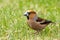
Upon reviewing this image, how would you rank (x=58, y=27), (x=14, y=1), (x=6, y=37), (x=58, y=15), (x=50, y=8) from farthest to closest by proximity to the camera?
(x=14, y=1)
(x=50, y=8)
(x=58, y=15)
(x=58, y=27)
(x=6, y=37)

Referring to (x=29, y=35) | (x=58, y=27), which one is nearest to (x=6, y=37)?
(x=29, y=35)

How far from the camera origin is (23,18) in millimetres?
8625

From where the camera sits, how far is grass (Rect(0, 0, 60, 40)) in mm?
7371

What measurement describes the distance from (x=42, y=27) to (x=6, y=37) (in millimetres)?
841

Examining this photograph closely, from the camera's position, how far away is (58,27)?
788 centimetres

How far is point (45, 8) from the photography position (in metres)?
9.64

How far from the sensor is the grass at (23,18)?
7.37m

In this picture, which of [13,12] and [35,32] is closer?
[35,32]

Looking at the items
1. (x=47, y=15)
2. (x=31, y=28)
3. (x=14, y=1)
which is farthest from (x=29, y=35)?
(x=14, y=1)

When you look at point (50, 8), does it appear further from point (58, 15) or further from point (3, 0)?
point (3, 0)

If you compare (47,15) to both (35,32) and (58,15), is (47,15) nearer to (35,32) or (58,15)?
(58,15)

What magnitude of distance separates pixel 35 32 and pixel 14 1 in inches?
121

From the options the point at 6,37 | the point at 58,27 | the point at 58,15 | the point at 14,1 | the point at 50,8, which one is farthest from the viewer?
the point at 14,1

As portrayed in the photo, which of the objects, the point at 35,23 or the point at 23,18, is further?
the point at 23,18
